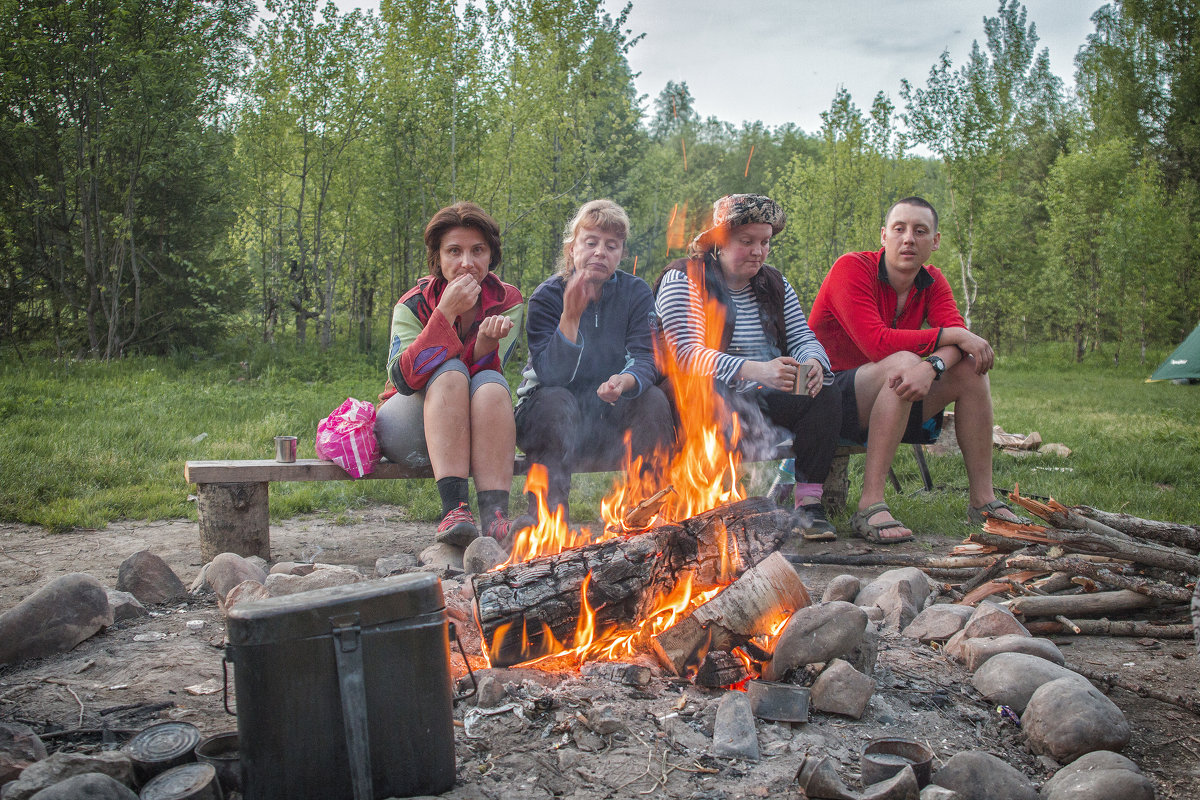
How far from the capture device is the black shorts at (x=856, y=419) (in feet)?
13.8

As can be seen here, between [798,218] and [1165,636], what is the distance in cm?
1911

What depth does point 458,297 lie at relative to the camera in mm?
3525

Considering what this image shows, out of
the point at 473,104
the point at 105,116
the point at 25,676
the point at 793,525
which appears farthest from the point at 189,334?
the point at 793,525

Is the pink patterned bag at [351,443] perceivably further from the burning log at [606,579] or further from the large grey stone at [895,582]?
the large grey stone at [895,582]

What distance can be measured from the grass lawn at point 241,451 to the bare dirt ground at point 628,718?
6.47 feet

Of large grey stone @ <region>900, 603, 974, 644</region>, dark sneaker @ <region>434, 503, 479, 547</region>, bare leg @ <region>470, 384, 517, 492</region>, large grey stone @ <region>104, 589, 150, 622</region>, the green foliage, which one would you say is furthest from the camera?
the green foliage

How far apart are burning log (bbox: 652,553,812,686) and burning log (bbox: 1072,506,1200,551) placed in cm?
155

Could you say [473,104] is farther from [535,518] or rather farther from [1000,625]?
[1000,625]

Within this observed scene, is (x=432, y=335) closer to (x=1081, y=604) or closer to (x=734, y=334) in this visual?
(x=734, y=334)

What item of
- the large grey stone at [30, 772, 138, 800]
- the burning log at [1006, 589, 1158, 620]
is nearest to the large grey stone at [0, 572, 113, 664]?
the large grey stone at [30, 772, 138, 800]

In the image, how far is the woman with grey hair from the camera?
3.68 meters

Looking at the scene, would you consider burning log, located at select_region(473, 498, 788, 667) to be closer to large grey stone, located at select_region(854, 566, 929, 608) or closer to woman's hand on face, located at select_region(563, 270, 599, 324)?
large grey stone, located at select_region(854, 566, 929, 608)

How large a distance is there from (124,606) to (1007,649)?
290 centimetres

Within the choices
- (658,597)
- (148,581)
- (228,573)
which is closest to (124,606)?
(148,581)
